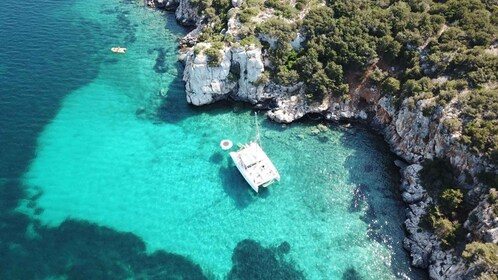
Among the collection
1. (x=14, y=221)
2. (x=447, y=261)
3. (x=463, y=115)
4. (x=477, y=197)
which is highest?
(x=463, y=115)

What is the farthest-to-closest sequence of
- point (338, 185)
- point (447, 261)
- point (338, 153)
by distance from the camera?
1. point (338, 153)
2. point (338, 185)
3. point (447, 261)

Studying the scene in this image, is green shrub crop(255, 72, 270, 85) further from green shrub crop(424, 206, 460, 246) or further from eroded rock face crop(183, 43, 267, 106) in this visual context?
green shrub crop(424, 206, 460, 246)

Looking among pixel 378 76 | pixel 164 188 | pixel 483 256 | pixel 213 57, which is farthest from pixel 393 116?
pixel 164 188

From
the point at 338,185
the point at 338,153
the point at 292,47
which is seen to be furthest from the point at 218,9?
the point at 338,185

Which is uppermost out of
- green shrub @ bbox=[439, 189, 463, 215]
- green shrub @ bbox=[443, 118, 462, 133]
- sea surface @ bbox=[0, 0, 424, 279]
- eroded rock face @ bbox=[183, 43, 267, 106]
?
green shrub @ bbox=[443, 118, 462, 133]

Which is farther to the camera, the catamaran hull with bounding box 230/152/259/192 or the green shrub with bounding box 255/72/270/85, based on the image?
the green shrub with bounding box 255/72/270/85

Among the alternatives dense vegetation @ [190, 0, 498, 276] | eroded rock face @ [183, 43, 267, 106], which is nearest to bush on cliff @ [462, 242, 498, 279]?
dense vegetation @ [190, 0, 498, 276]

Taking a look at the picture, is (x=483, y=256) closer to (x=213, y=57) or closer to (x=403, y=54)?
(x=403, y=54)

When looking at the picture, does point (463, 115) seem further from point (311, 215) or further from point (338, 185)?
point (311, 215)
